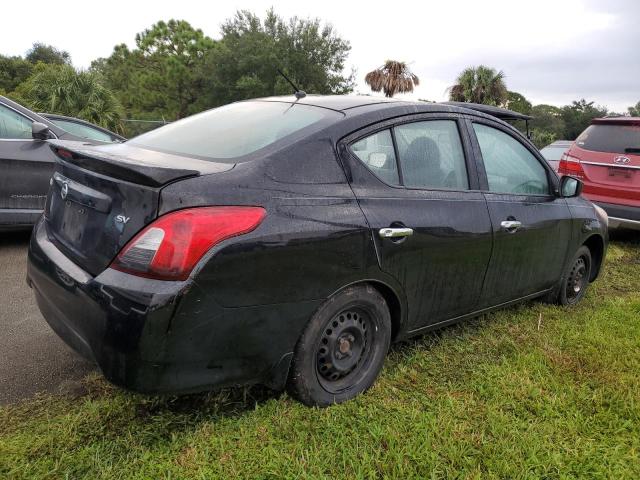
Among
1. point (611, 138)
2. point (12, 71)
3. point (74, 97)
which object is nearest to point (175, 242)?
point (611, 138)

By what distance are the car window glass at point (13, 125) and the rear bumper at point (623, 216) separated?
6652mm

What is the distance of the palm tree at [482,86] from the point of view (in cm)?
2753

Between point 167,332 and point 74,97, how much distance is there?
15.3 meters

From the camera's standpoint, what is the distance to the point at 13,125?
15.4 feet

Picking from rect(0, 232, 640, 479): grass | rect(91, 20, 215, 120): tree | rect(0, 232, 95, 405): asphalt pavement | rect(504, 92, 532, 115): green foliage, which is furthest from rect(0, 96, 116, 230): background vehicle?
rect(504, 92, 532, 115): green foliage

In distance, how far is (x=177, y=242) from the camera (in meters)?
1.76

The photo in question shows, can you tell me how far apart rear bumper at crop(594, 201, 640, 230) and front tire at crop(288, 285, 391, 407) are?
4864 millimetres

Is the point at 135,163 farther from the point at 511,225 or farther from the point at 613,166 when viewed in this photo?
the point at 613,166

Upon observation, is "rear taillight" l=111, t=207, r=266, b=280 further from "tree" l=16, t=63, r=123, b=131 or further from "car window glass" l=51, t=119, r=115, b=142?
"tree" l=16, t=63, r=123, b=131

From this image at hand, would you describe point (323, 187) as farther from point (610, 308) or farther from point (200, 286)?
point (610, 308)

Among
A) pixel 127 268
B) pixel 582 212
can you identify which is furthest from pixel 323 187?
pixel 582 212

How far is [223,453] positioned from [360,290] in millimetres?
921

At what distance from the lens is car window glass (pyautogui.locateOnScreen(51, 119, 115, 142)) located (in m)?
6.02

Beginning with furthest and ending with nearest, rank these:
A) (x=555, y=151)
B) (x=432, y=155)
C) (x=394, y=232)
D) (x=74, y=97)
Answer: (x=74, y=97), (x=555, y=151), (x=432, y=155), (x=394, y=232)
